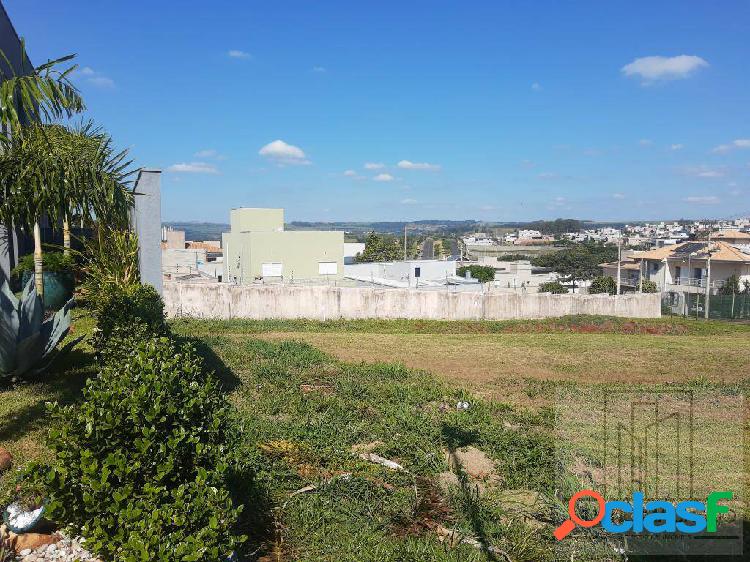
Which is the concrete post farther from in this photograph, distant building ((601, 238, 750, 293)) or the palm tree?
distant building ((601, 238, 750, 293))

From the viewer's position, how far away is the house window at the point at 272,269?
34.7 meters

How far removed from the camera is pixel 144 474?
359 cm

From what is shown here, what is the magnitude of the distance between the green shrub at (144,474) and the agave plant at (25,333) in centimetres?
372

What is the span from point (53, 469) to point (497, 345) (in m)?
14.0

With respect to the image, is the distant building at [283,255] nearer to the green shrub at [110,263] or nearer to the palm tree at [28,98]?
the green shrub at [110,263]

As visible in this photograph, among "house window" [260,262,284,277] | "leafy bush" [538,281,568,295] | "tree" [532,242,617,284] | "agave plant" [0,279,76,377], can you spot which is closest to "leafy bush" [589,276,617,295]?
"leafy bush" [538,281,568,295]

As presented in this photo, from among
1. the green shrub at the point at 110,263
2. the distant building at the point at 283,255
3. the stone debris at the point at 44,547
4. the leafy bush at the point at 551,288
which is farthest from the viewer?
the leafy bush at the point at 551,288

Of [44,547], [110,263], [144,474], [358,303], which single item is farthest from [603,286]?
[44,547]

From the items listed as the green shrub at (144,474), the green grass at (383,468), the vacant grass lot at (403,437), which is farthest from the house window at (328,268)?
the green shrub at (144,474)

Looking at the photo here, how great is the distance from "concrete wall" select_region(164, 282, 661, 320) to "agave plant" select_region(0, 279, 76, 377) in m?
11.2

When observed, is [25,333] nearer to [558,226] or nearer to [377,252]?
[377,252]

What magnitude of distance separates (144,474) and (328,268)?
33.0m

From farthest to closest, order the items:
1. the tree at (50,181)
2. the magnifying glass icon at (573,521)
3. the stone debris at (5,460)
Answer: the tree at (50,181), the stone debris at (5,460), the magnifying glass icon at (573,521)

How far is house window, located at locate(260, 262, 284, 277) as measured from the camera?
34719mm
